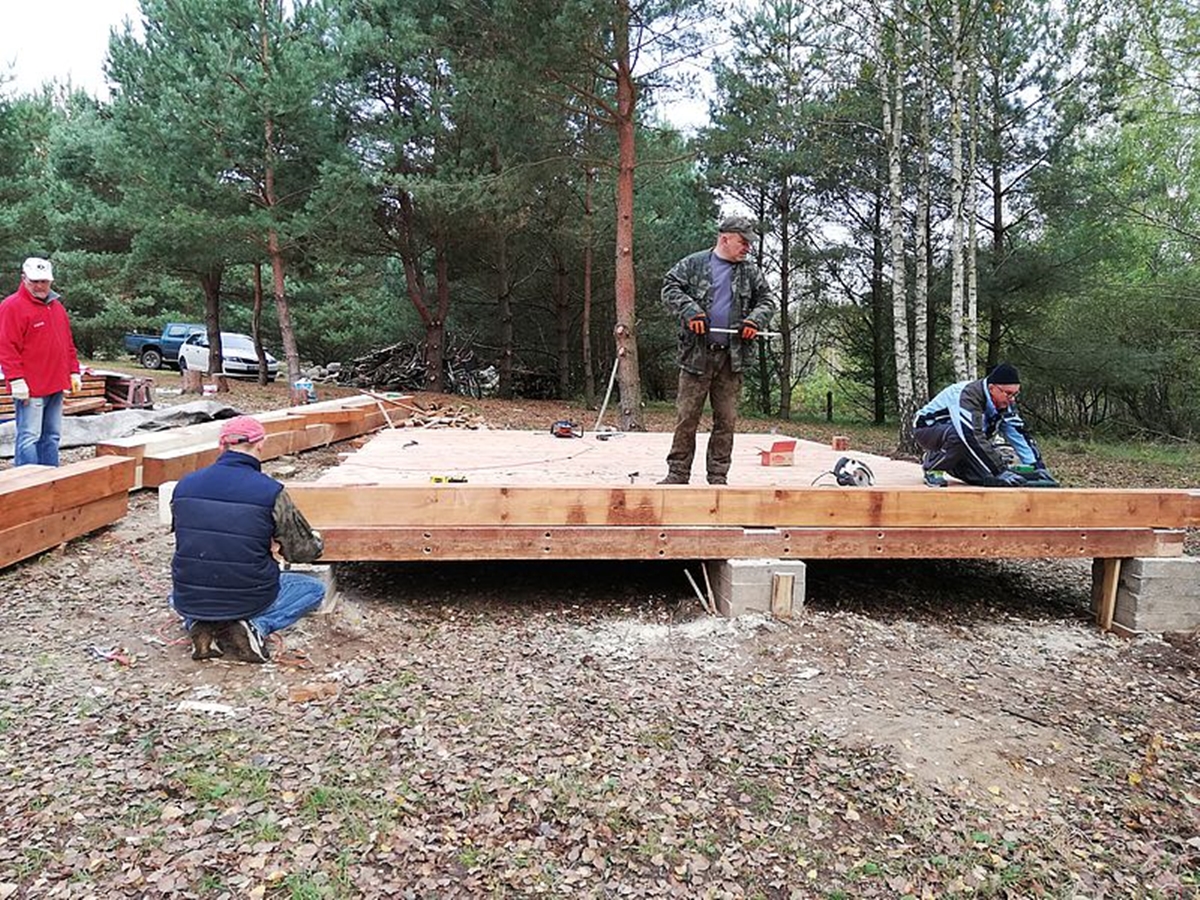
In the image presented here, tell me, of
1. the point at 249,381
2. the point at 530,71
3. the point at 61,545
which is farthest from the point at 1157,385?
the point at 249,381

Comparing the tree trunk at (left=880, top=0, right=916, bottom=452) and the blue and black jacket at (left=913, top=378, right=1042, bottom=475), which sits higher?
the tree trunk at (left=880, top=0, right=916, bottom=452)

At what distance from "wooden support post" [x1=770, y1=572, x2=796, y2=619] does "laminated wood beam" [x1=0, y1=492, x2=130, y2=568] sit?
12.4 ft

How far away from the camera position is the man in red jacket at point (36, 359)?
464 cm

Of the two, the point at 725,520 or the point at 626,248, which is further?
the point at 626,248

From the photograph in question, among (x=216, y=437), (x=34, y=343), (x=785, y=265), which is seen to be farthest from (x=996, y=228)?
(x=34, y=343)

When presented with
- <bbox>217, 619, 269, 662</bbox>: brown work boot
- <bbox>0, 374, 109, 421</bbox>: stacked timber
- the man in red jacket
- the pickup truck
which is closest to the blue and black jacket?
<bbox>217, 619, 269, 662</bbox>: brown work boot

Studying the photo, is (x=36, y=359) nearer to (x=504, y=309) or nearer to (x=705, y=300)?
(x=705, y=300)

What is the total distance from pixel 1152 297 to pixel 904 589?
524 inches

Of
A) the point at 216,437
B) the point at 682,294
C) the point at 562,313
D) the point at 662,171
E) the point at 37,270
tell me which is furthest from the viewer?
the point at 562,313

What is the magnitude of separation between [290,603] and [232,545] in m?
0.49

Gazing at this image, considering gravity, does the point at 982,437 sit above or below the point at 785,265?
below

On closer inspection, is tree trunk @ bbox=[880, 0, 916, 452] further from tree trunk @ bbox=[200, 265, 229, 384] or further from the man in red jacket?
tree trunk @ bbox=[200, 265, 229, 384]

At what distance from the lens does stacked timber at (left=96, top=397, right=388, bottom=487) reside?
541 centimetres

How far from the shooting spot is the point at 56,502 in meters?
4.10
